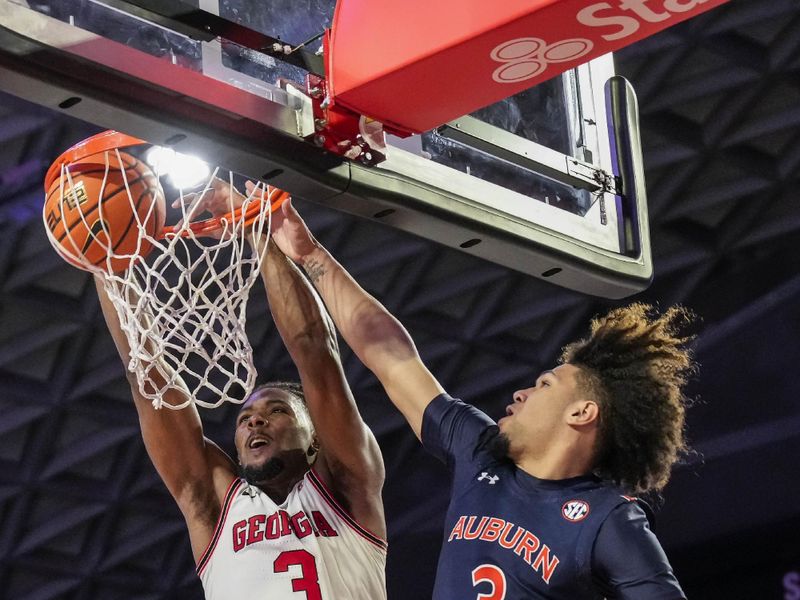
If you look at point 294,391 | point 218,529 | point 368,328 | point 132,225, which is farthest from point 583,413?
point 294,391

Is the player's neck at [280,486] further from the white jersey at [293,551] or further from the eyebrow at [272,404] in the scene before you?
the eyebrow at [272,404]

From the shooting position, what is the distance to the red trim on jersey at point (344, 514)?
156 inches

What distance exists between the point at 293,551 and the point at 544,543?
1226mm

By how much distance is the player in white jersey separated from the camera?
12.6 ft

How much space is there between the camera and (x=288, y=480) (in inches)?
163

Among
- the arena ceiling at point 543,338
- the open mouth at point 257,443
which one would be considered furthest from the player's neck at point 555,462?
the arena ceiling at point 543,338

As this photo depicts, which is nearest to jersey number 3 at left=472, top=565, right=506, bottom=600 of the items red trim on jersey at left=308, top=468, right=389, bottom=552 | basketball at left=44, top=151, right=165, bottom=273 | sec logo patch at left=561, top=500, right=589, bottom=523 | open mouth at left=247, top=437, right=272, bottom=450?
sec logo patch at left=561, top=500, right=589, bottom=523

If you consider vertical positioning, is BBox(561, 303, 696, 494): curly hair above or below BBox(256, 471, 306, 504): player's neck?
below

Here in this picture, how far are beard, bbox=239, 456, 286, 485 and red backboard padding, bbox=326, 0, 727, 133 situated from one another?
56.6 inches

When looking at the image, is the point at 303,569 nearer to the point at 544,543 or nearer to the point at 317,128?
the point at 544,543

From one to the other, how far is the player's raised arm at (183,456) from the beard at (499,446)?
138cm

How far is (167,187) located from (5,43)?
3.51 feet

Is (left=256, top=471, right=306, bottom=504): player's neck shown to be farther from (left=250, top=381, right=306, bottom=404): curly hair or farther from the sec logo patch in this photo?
the sec logo patch

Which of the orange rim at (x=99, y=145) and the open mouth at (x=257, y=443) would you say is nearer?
the orange rim at (x=99, y=145)
